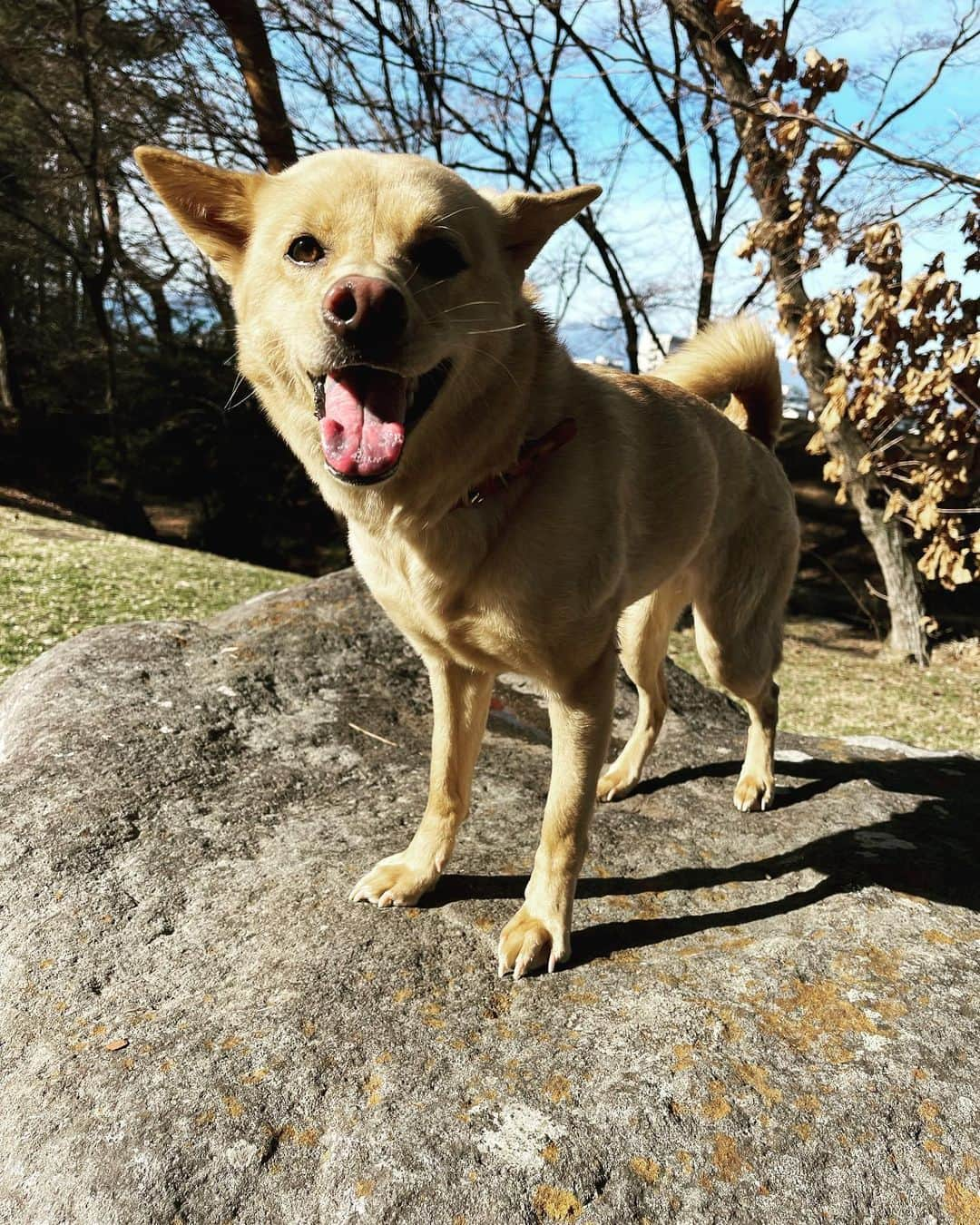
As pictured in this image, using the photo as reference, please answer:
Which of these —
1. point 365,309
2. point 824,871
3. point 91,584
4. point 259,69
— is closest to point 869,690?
point 824,871

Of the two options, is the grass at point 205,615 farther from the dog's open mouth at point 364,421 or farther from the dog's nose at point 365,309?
the dog's nose at point 365,309

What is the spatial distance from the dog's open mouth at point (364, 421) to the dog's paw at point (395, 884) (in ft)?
3.93

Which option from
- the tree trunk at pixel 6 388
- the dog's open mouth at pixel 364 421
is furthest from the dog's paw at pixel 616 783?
the tree trunk at pixel 6 388

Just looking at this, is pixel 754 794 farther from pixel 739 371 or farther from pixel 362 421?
pixel 362 421

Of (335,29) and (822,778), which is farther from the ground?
(335,29)

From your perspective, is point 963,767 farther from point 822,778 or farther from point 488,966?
point 488,966

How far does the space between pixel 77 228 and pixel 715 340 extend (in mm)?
14585

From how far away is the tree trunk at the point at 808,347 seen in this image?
8.63 meters

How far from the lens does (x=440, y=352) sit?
7.11 feet

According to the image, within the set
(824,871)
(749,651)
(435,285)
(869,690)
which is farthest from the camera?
(869,690)

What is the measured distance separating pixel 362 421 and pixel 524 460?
50 cm

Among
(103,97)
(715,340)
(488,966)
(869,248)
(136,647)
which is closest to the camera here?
(488,966)

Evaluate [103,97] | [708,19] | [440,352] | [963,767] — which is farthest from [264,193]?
[103,97]

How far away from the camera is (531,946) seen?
2.41 metres
